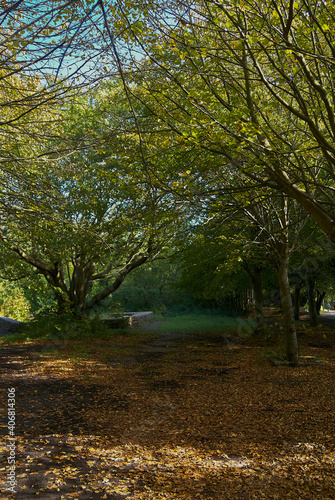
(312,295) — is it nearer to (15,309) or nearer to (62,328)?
(62,328)

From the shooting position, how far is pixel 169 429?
5379 millimetres

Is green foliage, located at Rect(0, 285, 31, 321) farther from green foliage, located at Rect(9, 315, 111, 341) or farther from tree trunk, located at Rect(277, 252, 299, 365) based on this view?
tree trunk, located at Rect(277, 252, 299, 365)

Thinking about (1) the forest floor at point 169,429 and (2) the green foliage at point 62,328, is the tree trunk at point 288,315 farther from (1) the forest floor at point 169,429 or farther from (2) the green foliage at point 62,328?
(2) the green foliage at point 62,328

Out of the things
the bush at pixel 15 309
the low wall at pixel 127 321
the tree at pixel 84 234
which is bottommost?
the low wall at pixel 127 321

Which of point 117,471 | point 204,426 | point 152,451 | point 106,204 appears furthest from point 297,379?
point 106,204

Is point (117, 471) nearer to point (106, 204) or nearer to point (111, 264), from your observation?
point (106, 204)

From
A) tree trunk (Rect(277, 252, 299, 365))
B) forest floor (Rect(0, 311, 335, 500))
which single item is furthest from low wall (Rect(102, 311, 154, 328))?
tree trunk (Rect(277, 252, 299, 365))

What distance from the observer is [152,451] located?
4559 millimetres

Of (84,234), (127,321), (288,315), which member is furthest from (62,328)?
(288,315)

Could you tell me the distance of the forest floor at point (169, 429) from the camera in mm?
3703

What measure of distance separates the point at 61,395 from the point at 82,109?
1138cm

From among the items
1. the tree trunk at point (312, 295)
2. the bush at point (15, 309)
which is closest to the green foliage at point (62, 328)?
the bush at point (15, 309)

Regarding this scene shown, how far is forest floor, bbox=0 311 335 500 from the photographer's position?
146 inches

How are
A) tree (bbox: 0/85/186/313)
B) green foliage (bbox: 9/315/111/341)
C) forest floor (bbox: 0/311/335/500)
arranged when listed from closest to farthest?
forest floor (bbox: 0/311/335/500) < tree (bbox: 0/85/186/313) < green foliage (bbox: 9/315/111/341)
